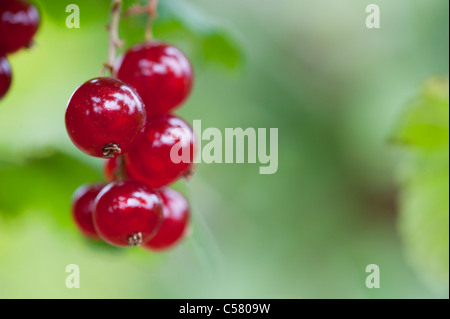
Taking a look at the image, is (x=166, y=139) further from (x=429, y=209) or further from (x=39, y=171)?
(x=429, y=209)

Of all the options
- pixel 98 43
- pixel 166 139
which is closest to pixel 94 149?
pixel 166 139

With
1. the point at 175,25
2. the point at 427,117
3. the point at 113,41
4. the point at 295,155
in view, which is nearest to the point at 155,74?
the point at 113,41

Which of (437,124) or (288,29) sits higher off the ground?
(288,29)

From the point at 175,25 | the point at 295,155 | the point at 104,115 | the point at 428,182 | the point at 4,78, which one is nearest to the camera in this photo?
the point at 104,115

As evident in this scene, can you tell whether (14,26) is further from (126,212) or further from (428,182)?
(428,182)

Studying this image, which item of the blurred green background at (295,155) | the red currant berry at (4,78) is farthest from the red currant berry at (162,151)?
the blurred green background at (295,155)
